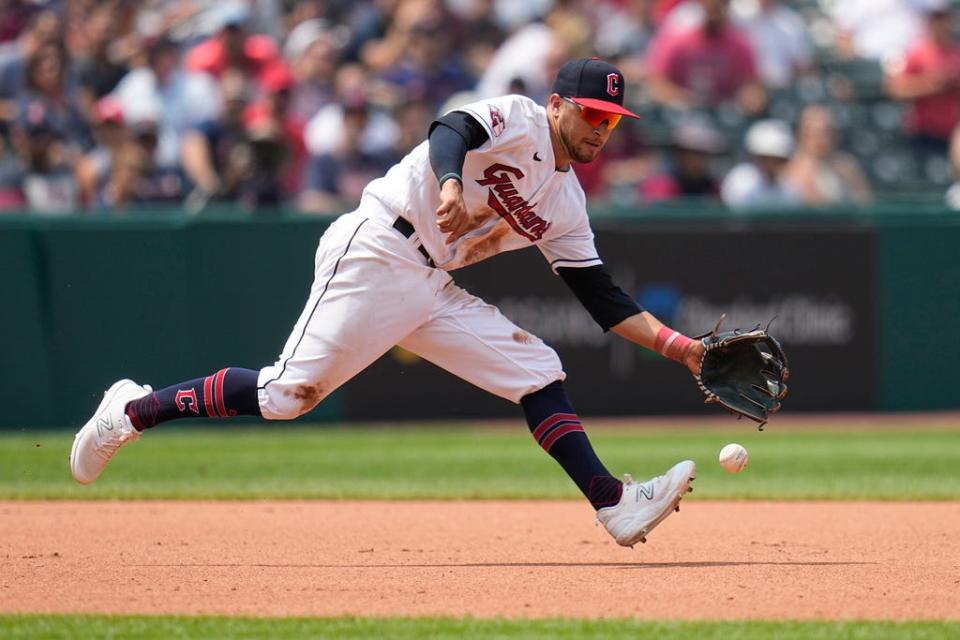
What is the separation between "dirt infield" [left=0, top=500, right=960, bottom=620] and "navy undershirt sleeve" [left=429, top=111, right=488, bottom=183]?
4.87ft

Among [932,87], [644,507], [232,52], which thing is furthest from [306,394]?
[932,87]

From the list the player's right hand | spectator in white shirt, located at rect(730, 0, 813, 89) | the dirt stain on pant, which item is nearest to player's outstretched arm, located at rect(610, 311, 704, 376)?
the player's right hand

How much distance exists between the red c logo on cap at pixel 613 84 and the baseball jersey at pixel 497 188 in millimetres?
287

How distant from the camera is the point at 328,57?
13086 millimetres

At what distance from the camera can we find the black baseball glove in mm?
5824

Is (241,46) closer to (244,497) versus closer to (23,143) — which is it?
(23,143)

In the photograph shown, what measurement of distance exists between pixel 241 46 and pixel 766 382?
321 inches

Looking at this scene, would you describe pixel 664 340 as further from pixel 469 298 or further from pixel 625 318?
pixel 469 298

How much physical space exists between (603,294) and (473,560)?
3.94 feet

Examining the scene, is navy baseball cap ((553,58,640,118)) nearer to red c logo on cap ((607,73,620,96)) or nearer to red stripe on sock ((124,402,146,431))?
red c logo on cap ((607,73,620,96))

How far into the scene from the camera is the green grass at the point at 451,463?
8.52 meters

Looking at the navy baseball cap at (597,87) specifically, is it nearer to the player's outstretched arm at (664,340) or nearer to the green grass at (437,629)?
the player's outstretched arm at (664,340)

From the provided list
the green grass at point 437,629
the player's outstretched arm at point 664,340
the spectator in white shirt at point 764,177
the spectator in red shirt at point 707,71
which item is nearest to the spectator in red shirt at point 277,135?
the spectator in red shirt at point 707,71

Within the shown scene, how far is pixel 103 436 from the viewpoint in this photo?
5797 millimetres
